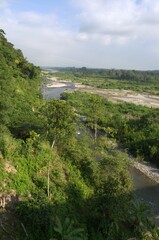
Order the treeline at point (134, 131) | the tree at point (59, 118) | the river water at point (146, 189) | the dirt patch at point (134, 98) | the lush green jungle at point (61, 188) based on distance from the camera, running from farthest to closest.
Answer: the dirt patch at point (134, 98) → the treeline at point (134, 131) → the river water at point (146, 189) → the tree at point (59, 118) → the lush green jungle at point (61, 188)

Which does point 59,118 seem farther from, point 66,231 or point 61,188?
point 66,231

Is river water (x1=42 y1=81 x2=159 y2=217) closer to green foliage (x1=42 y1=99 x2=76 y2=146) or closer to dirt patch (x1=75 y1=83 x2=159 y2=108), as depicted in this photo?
green foliage (x1=42 y1=99 x2=76 y2=146)

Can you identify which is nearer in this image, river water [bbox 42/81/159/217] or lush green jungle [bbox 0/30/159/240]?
lush green jungle [bbox 0/30/159/240]

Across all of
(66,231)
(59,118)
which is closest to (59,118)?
(59,118)

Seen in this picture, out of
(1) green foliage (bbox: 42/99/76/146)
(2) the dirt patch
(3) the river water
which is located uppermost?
(1) green foliage (bbox: 42/99/76/146)

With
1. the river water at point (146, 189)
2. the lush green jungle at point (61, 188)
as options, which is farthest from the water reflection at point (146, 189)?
the lush green jungle at point (61, 188)

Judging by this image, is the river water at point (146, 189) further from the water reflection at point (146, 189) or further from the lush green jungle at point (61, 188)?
the lush green jungle at point (61, 188)

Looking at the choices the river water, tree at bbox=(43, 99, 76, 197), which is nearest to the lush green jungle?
tree at bbox=(43, 99, 76, 197)

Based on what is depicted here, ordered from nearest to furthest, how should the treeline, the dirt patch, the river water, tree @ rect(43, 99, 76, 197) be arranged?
tree @ rect(43, 99, 76, 197)
the river water
the treeline
the dirt patch

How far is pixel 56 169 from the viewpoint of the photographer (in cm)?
2234

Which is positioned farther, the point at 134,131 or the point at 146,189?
the point at 134,131

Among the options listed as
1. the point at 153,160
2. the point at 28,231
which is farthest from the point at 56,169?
the point at 153,160

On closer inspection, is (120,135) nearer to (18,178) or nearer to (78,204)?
(78,204)

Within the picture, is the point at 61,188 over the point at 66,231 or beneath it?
over
